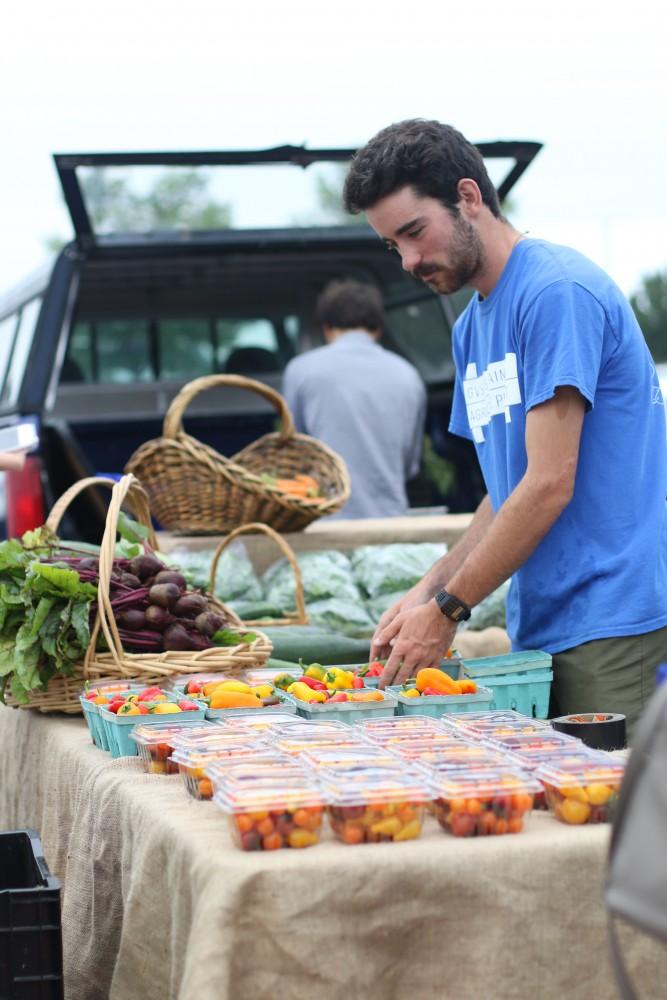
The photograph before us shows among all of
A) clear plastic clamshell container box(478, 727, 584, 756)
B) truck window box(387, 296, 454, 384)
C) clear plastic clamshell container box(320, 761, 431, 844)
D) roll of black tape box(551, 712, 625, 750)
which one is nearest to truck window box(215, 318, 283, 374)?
truck window box(387, 296, 454, 384)

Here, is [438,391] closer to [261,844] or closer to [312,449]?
[312,449]

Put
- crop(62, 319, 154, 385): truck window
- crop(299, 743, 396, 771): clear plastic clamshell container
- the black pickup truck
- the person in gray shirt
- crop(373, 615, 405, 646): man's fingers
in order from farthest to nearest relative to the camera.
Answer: crop(62, 319, 154, 385): truck window → the person in gray shirt → the black pickup truck → crop(373, 615, 405, 646): man's fingers → crop(299, 743, 396, 771): clear plastic clamshell container

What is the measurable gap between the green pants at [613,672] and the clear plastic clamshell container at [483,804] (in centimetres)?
99

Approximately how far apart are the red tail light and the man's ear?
248 cm

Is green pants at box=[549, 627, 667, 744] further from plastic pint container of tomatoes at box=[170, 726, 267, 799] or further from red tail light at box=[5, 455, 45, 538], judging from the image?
red tail light at box=[5, 455, 45, 538]

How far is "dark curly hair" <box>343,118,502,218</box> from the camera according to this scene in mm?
2855

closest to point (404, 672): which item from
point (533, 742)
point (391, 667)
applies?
point (391, 667)

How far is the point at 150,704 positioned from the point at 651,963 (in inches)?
43.9

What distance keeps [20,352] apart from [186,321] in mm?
1646

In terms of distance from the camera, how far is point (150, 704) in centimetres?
262

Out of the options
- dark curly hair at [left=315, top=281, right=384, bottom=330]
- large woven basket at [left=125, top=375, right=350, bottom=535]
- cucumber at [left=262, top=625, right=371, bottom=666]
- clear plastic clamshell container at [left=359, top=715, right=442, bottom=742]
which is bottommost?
cucumber at [left=262, top=625, right=371, bottom=666]

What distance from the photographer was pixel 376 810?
72.3 inches

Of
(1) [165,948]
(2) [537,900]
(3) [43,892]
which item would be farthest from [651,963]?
(3) [43,892]

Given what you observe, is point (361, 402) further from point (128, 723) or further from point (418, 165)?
point (128, 723)
